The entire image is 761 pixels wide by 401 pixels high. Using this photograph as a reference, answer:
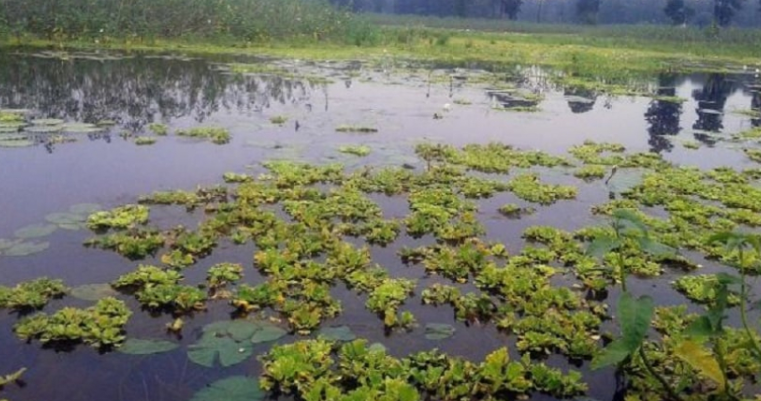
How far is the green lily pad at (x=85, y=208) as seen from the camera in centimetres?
692

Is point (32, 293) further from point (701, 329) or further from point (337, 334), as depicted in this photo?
point (701, 329)

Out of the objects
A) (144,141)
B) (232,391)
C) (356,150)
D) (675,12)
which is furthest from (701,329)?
(675,12)

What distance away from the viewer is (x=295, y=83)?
17.0 meters

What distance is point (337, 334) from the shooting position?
4730 mm

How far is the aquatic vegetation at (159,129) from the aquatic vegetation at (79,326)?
6.43 m

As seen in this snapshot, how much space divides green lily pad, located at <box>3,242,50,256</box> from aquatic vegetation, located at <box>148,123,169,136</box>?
16.2 ft

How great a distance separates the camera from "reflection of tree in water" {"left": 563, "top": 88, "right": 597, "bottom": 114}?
52.6ft

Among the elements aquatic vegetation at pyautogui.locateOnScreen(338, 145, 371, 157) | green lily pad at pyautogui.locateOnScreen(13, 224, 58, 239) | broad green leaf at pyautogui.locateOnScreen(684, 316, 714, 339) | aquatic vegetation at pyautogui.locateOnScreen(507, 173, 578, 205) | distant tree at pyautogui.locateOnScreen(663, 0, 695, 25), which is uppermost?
distant tree at pyautogui.locateOnScreen(663, 0, 695, 25)

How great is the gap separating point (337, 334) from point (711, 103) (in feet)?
55.9

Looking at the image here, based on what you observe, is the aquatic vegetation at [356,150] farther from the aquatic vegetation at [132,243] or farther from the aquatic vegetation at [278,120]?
the aquatic vegetation at [132,243]

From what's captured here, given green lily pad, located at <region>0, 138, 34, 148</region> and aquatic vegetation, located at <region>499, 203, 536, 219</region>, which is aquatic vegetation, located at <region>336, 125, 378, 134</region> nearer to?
aquatic vegetation, located at <region>499, 203, 536, 219</region>

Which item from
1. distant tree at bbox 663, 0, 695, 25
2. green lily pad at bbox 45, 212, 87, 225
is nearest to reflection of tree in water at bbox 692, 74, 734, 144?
green lily pad at bbox 45, 212, 87, 225

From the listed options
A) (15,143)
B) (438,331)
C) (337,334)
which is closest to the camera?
(337,334)

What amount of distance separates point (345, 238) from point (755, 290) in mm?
3978
